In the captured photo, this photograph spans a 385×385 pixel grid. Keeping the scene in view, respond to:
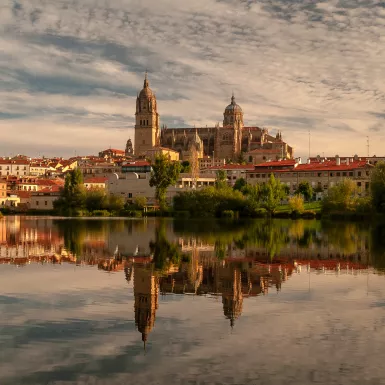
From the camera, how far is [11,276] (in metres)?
17.1

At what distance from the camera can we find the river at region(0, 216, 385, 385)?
8508 millimetres

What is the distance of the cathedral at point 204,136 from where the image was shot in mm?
140625

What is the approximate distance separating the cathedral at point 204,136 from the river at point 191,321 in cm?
11833

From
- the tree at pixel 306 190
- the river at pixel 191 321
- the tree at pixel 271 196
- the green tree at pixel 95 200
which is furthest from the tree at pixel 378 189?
the green tree at pixel 95 200

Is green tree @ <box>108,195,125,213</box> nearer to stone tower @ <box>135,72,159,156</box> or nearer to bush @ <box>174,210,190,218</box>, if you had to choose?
bush @ <box>174,210,190,218</box>

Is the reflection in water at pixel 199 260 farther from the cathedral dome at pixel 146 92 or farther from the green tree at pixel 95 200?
the cathedral dome at pixel 146 92

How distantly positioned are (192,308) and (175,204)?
61.4m

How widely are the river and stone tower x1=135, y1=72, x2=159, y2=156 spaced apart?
4896 inches

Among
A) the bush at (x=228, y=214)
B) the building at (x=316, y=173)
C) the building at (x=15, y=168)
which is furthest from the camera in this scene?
the building at (x=15, y=168)

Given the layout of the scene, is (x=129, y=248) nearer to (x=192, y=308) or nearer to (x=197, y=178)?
(x=192, y=308)

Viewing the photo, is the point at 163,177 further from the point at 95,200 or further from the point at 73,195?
the point at 73,195

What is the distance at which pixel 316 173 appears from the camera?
300 feet

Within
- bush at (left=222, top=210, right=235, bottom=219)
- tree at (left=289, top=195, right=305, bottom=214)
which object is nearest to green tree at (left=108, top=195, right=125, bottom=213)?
bush at (left=222, top=210, right=235, bottom=219)

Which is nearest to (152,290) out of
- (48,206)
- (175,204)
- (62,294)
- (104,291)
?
(104,291)
